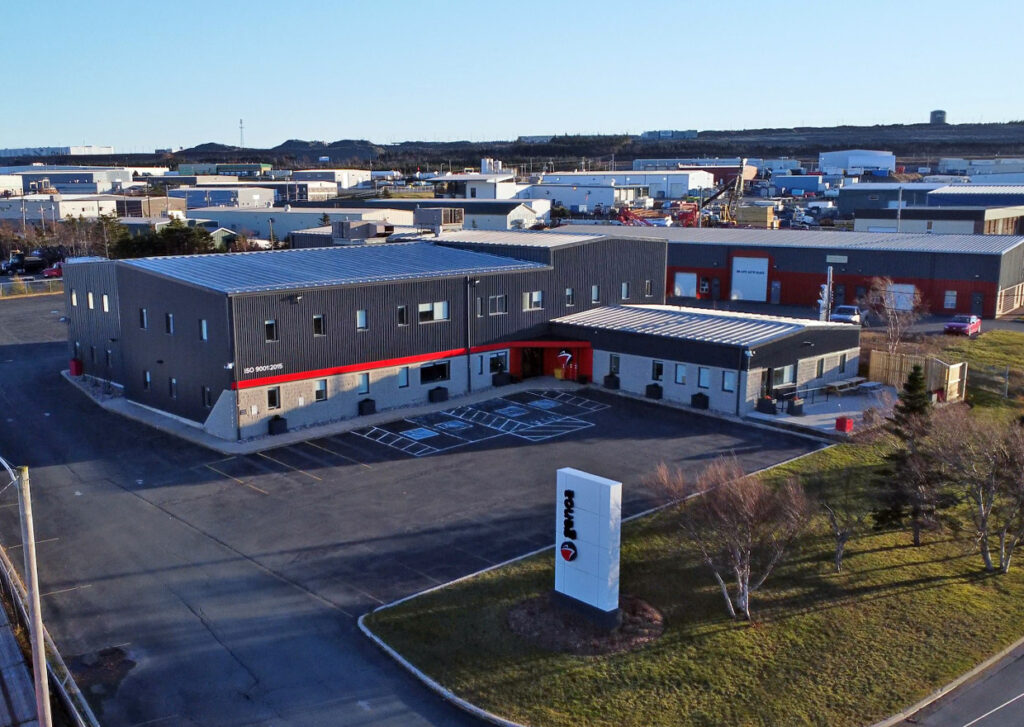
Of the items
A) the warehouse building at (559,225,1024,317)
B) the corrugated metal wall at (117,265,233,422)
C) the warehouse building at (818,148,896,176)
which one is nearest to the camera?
the corrugated metal wall at (117,265,233,422)

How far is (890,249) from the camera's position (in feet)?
176

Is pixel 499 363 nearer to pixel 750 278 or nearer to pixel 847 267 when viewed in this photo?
pixel 750 278

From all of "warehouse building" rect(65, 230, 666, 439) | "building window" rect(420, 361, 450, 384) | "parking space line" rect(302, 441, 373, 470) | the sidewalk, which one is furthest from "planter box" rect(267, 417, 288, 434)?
"building window" rect(420, 361, 450, 384)

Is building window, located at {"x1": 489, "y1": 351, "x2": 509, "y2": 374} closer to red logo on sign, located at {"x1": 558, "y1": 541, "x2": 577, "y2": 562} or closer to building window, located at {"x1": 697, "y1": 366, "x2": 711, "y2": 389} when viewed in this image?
building window, located at {"x1": 697, "y1": 366, "x2": 711, "y2": 389}

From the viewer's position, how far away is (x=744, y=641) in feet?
58.5

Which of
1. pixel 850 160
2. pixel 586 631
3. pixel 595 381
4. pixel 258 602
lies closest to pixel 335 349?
pixel 595 381

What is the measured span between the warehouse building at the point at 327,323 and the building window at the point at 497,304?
69 mm

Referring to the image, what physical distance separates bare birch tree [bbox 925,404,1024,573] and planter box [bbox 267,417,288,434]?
2072cm

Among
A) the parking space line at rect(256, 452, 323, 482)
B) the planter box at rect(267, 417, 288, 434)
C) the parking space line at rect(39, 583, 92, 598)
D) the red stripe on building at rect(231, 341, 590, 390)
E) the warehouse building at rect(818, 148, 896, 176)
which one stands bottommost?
the parking space line at rect(39, 583, 92, 598)

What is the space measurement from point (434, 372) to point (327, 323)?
5331 mm

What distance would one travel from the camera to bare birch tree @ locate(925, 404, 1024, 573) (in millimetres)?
21141

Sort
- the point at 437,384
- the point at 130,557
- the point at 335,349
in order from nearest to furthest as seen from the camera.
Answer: the point at 130,557 < the point at 335,349 < the point at 437,384

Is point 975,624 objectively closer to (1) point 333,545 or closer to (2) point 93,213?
(1) point 333,545

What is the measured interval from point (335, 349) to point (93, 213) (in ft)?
257
